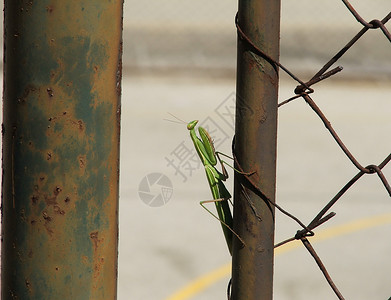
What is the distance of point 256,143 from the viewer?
2.59ft

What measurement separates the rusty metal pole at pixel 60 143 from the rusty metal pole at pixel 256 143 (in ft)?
0.49

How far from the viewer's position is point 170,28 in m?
8.55

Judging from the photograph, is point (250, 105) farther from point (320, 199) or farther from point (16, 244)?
point (320, 199)

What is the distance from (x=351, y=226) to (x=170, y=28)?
4861mm

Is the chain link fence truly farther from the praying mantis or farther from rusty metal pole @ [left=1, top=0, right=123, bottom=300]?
rusty metal pole @ [left=1, top=0, right=123, bottom=300]

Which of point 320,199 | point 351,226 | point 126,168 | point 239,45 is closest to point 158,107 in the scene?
point 126,168

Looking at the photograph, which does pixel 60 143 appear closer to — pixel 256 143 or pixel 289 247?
pixel 256 143

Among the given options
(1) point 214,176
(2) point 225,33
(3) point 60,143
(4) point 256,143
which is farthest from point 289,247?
(2) point 225,33

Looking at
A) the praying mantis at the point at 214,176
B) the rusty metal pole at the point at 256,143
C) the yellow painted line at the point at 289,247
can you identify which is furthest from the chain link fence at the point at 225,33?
the rusty metal pole at the point at 256,143

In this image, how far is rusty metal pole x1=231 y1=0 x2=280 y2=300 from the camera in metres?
0.77

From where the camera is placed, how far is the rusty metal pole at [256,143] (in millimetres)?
773

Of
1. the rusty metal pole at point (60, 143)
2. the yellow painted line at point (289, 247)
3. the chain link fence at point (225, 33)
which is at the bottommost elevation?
the rusty metal pole at point (60, 143)

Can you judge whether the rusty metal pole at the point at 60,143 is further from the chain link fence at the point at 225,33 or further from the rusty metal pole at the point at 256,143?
the chain link fence at the point at 225,33

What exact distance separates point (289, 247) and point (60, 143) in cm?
342
